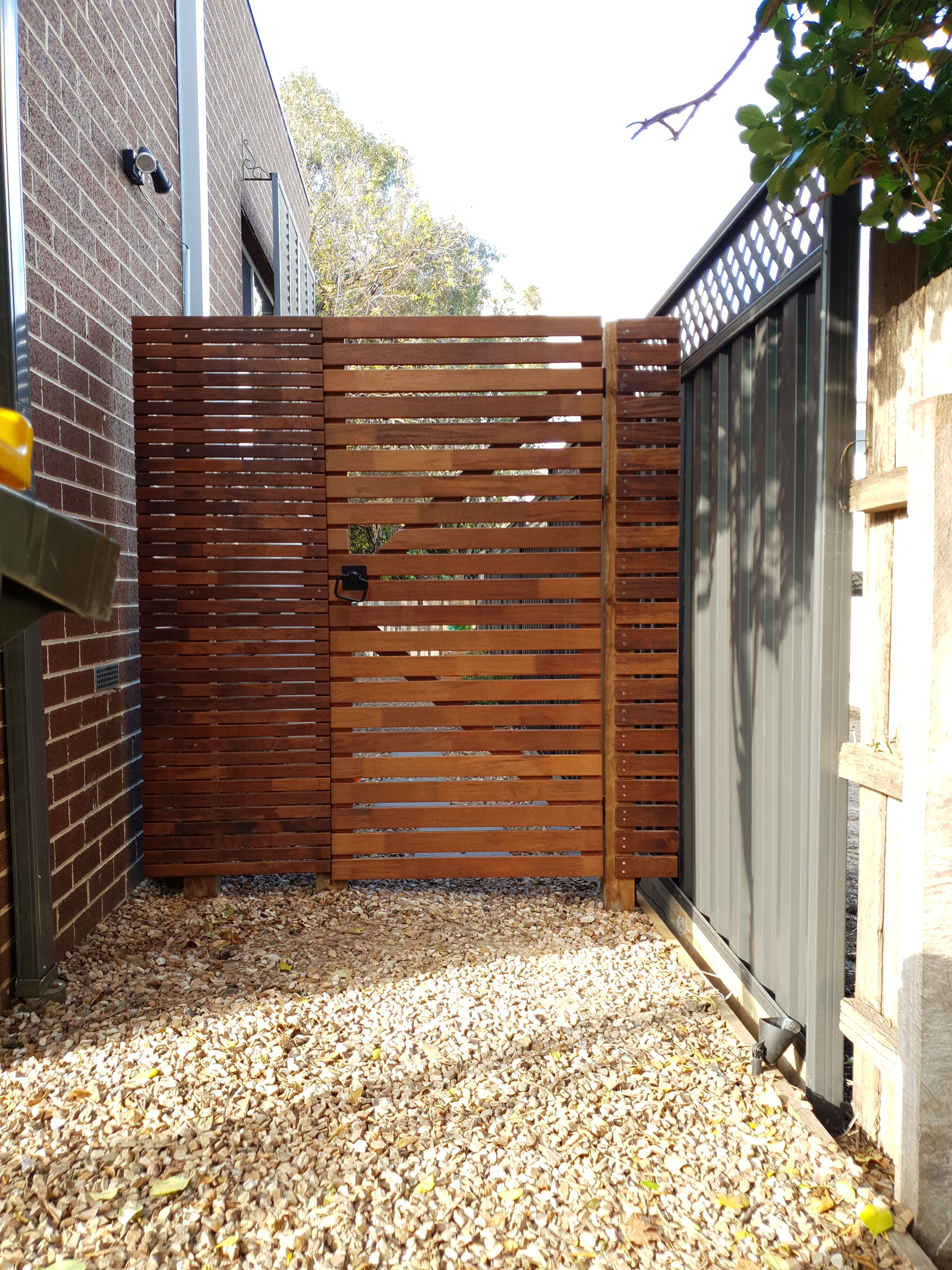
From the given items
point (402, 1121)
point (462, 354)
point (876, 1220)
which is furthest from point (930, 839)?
point (462, 354)

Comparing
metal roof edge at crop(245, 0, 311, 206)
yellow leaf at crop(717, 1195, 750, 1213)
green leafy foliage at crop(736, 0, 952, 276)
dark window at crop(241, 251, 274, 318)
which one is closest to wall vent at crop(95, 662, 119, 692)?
yellow leaf at crop(717, 1195, 750, 1213)

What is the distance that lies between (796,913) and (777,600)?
0.85 m

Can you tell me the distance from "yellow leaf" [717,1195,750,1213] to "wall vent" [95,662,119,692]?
274 cm

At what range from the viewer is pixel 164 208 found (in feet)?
14.8

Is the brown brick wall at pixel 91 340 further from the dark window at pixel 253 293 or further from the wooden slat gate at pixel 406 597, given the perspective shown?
the dark window at pixel 253 293

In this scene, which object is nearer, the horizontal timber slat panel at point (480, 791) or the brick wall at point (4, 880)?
the brick wall at point (4, 880)

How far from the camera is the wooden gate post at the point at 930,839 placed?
1576 mm

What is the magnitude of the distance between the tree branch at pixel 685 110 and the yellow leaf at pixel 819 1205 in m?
2.16

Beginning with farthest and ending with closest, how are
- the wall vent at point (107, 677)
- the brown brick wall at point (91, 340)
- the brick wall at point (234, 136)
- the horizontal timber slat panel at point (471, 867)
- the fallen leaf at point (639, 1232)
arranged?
1. the brick wall at point (234, 136)
2. the horizontal timber slat panel at point (471, 867)
3. the wall vent at point (107, 677)
4. the brown brick wall at point (91, 340)
5. the fallen leaf at point (639, 1232)

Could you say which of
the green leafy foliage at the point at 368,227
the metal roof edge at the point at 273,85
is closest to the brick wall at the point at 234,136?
the metal roof edge at the point at 273,85

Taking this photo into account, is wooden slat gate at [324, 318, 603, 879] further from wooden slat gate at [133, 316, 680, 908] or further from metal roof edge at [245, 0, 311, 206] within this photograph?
metal roof edge at [245, 0, 311, 206]

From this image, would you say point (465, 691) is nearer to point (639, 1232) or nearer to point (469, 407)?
point (469, 407)

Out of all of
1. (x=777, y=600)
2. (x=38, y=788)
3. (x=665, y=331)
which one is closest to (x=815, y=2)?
(x=777, y=600)

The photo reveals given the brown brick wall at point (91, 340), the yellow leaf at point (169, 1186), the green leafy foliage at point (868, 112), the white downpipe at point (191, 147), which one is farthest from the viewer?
the white downpipe at point (191, 147)
